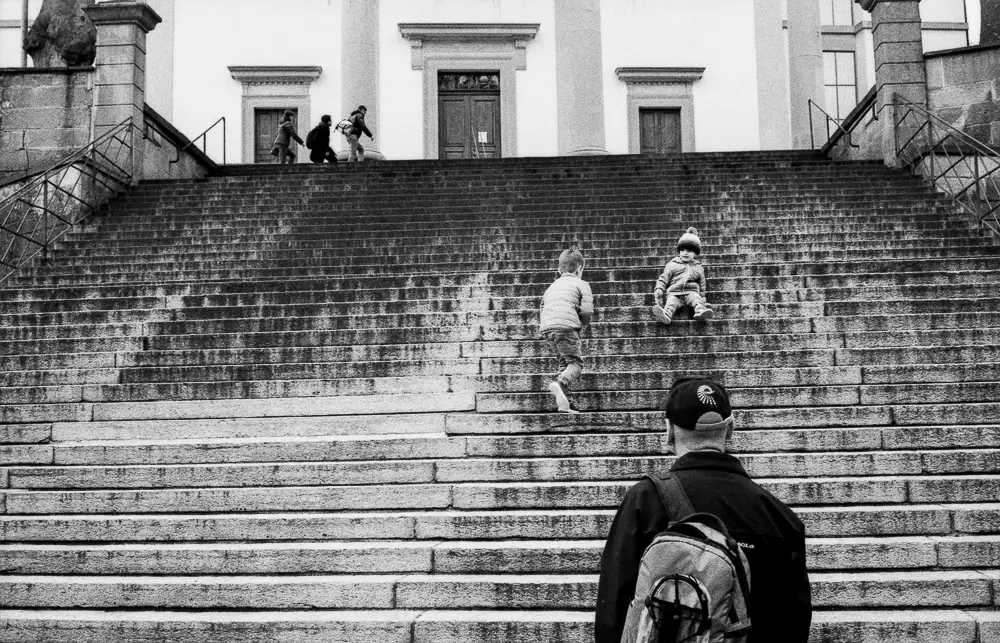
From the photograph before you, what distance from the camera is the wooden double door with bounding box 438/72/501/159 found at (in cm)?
2412

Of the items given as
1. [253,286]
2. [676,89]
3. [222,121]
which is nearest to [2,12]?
[222,121]

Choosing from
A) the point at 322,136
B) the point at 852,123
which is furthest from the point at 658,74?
the point at 322,136

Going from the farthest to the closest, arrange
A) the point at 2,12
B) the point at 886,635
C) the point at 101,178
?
the point at 2,12 → the point at 101,178 → the point at 886,635

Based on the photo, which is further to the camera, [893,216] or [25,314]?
[893,216]

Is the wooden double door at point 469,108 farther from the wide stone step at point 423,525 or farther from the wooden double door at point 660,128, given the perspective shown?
the wide stone step at point 423,525

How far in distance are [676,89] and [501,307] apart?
15487 millimetres

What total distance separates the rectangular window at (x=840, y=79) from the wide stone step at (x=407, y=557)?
Result: 786 inches

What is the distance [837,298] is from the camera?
32.5ft

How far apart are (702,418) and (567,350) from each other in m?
4.60

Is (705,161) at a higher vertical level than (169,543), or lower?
higher

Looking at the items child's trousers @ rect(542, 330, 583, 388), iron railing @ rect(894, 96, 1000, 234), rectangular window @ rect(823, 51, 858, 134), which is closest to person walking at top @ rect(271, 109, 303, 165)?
iron railing @ rect(894, 96, 1000, 234)

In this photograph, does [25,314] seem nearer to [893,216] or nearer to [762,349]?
[762,349]

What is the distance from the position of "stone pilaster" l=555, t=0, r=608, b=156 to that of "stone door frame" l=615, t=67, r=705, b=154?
4.35 meters

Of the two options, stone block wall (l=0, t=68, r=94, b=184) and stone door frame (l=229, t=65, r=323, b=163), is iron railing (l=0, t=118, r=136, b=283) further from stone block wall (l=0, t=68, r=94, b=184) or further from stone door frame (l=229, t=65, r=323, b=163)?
stone door frame (l=229, t=65, r=323, b=163)
